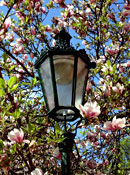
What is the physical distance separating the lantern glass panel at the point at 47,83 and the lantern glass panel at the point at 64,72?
0.05 meters

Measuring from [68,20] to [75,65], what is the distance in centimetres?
289

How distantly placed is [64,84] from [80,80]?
0.46 ft

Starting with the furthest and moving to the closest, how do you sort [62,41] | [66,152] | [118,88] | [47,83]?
[118,88]
[62,41]
[47,83]
[66,152]

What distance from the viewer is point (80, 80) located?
1.57 m

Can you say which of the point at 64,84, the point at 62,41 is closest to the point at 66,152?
the point at 64,84

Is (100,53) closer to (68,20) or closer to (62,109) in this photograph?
(68,20)

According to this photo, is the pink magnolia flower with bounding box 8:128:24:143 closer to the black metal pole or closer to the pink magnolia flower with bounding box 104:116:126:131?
the black metal pole

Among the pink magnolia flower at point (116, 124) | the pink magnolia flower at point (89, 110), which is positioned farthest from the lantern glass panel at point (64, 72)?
the pink magnolia flower at point (116, 124)

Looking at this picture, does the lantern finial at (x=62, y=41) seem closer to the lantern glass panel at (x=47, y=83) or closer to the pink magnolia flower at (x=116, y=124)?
the lantern glass panel at (x=47, y=83)

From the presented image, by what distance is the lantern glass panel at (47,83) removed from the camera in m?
1.49

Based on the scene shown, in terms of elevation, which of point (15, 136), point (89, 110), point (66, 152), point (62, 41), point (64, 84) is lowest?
point (66, 152)

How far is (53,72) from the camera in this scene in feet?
4.84

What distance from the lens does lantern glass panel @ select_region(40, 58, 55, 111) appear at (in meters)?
1.49

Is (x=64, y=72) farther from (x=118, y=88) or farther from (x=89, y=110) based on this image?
(x=118, y=88)
